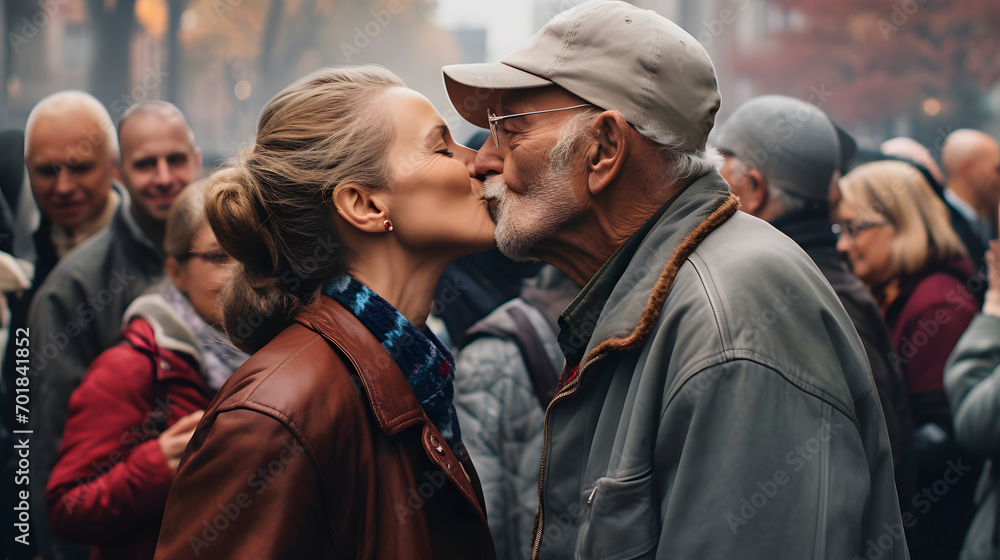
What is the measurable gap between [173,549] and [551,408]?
930mm

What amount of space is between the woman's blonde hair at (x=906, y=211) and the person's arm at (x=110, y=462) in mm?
4045

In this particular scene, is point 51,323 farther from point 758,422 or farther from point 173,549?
point 758,422

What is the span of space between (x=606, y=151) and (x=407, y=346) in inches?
29.3

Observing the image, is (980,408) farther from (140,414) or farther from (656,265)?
(140,414)

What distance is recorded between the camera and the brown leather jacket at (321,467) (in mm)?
1467

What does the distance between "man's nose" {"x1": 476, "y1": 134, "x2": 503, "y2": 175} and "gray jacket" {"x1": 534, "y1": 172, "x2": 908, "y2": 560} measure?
0.56m

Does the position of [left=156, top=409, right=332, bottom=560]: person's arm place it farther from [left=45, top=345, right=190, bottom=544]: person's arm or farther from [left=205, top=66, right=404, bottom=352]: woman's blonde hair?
[left=45, top=345, right=190, bottom=544]: person's arm

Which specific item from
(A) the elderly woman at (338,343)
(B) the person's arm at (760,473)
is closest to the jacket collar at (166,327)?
(A) the elderly woman at (338,343)

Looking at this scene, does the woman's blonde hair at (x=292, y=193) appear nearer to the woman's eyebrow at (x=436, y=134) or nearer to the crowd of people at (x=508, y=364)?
the crowd of people at (x=508, y=364)

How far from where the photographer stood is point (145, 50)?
14.3 ft

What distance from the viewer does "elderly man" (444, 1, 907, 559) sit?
1365 mm

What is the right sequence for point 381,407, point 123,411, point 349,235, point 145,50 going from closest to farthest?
point 381,407 < point 349,235 < point 123,411 < point 145,50

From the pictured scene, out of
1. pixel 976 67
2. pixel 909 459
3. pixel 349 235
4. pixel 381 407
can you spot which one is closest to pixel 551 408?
pixel 381 407

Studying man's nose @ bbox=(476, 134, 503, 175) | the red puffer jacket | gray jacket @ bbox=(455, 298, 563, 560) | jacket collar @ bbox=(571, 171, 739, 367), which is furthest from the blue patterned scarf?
the red puffer jacket
